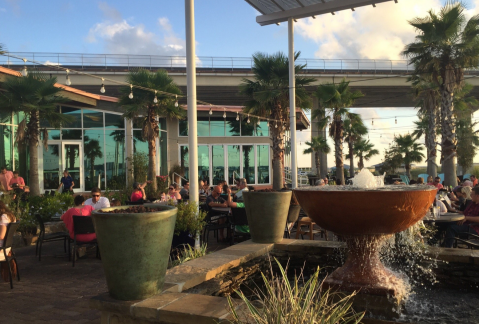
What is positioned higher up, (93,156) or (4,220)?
(93,156)

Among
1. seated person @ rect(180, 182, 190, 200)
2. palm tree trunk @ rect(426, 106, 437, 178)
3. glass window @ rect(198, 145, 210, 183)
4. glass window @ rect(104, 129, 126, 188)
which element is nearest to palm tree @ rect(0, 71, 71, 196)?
glass window @ rect(104, 129, 126, 188)

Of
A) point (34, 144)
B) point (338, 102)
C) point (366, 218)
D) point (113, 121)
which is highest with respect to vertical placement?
point (338, 102)

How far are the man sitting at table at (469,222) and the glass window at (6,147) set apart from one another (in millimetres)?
17842

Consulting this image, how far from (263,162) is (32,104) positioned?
1444cm

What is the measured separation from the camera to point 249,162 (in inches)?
1003

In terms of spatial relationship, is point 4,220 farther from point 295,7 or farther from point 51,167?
point 51,167

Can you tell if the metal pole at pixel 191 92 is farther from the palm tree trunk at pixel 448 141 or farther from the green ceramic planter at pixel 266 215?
the palm tree trunk at pixel 448 141

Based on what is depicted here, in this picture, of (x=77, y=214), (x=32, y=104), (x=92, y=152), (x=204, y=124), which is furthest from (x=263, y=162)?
(x=77, y=214)

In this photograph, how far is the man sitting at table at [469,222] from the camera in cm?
670

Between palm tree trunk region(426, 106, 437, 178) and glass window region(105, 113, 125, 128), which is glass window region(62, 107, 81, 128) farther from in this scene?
palm tree trunk region(426, 106, 437, 178)

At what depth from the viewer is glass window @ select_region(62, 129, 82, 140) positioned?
20.0 metres

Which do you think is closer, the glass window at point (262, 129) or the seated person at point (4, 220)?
the seated person at point (4, 220)

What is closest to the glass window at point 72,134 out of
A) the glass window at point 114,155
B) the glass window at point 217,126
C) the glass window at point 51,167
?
the glass window at point 51,167

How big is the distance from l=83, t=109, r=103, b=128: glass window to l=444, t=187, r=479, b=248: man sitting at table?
17.6m
